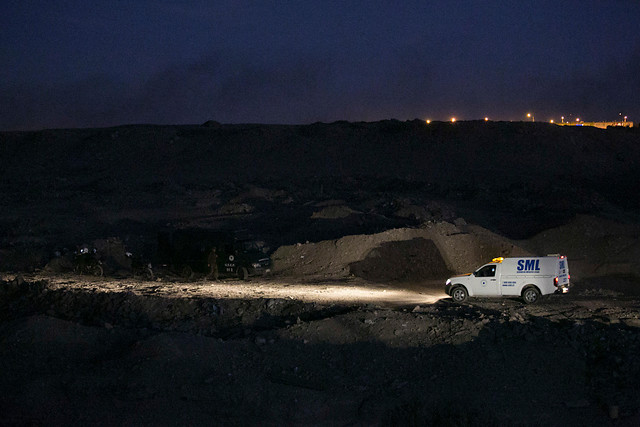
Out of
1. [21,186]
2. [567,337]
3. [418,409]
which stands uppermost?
[21,186]

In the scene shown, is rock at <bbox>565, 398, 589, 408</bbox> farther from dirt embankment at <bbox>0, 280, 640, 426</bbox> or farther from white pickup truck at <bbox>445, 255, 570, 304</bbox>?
white pickup truck at <bbox>445, 255, 570, 304</bbox>

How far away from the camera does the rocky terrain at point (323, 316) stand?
1118 cm

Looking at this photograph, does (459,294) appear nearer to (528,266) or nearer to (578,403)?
(528,266)

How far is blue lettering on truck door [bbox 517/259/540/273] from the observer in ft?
64.3

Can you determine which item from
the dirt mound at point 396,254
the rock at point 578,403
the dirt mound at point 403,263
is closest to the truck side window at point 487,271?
the dirt mound at point 403,263

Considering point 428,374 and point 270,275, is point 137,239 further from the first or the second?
point 428,374

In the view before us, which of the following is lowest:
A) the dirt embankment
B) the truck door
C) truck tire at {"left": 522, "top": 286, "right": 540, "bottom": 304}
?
the dirt embankment

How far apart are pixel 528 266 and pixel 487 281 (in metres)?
1.40

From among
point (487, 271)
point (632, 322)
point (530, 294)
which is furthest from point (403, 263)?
point (632, 322)

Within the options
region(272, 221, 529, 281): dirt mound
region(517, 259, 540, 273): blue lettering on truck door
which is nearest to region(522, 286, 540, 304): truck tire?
region(517, 259, 540, 273): blue lettering on truck door

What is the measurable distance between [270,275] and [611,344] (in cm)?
1572

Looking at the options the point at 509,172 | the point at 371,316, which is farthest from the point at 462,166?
the point at 371,316

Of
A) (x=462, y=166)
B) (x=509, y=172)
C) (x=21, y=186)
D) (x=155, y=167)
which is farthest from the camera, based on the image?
(x=155, y=167)

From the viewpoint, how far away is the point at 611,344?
1321 centimetres
